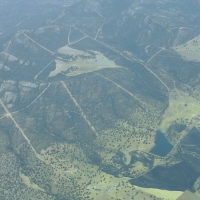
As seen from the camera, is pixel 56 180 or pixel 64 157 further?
pixel 64 157

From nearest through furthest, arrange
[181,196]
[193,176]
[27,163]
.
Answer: [181,196]
[193,176]
[27,163]

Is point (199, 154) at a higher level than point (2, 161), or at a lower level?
higher

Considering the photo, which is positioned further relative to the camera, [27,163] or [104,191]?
[27,163]

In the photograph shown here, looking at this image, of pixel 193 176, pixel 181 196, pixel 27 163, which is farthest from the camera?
pixel 27 163

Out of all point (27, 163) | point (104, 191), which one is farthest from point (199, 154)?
point (27, 163)

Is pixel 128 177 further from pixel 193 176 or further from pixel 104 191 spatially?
pixel 193 176

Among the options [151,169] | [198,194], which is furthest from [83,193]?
[198,194]

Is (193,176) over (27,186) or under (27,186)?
over

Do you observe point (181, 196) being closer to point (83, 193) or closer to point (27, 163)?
point (83, 193)

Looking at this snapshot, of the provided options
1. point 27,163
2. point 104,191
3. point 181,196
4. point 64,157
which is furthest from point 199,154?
point 27,163
